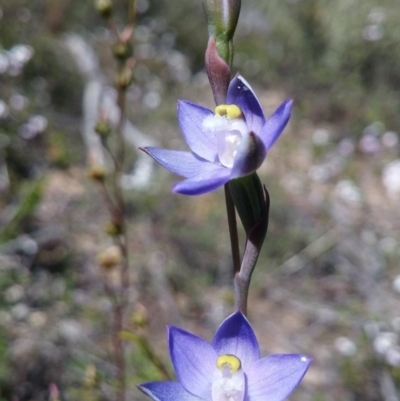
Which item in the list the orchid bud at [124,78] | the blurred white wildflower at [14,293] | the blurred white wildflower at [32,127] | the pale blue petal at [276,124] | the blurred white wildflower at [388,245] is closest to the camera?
the pale blue petal at [276,124]

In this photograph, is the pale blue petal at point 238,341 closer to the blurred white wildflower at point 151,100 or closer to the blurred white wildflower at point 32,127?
the blurred white wildflower at point 32,127

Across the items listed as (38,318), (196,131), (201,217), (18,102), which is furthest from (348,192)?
(196,131)

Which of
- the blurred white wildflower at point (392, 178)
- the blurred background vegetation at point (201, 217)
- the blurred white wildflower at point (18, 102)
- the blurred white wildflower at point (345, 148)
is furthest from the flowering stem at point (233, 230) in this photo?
the blurred white wildflower at point (345, 148)

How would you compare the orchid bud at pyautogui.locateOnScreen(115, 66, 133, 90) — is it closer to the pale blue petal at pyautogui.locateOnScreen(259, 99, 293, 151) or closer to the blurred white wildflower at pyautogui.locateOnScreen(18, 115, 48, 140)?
the pale blue petal at pyautogui.locateOnScreen(259, 99, 293, 151)

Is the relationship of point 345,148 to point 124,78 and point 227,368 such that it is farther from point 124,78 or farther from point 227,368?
point 227,368

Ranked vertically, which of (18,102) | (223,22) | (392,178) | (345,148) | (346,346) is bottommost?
(223,22)

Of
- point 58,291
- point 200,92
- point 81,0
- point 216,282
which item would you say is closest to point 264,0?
point 200,92
